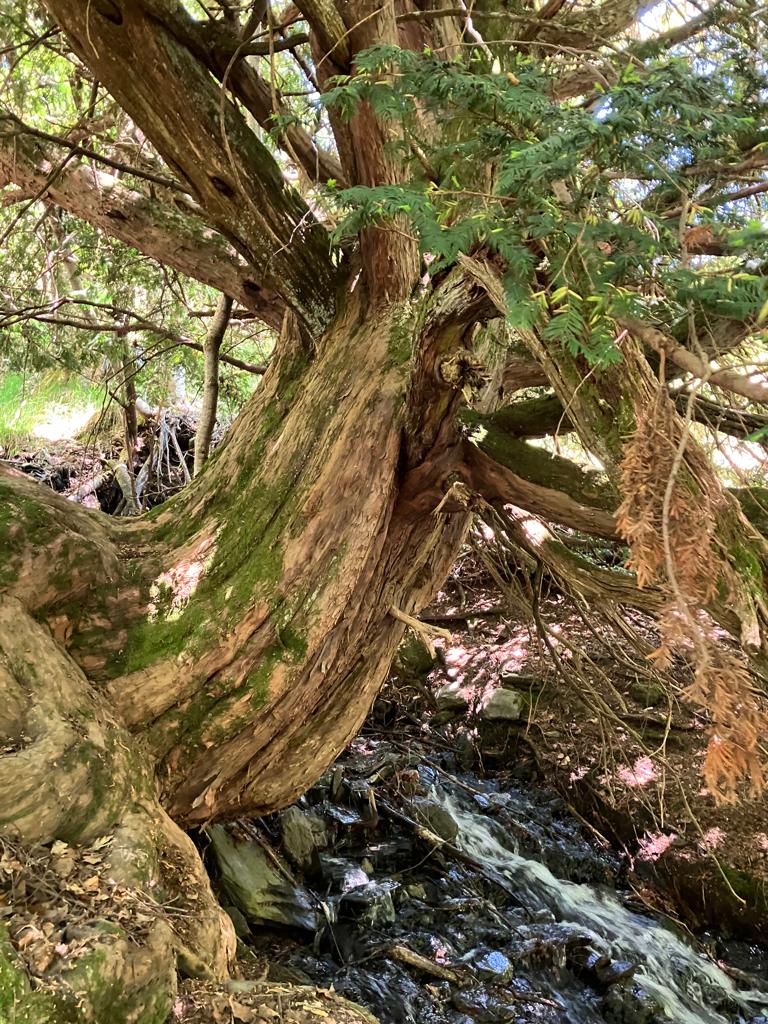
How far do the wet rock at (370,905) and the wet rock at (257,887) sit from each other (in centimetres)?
23

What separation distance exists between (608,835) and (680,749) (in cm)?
88

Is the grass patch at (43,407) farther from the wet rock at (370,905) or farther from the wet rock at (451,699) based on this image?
the wet rock at (370,905)

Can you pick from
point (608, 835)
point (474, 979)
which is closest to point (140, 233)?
point (474, 979)

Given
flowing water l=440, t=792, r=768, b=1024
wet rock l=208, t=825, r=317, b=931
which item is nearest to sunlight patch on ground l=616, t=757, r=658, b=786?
flowing water l=440, t=792, r=768, b=1024

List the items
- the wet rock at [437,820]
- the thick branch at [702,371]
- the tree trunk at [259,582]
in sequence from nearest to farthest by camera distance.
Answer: the thick branch at [702,371]
the tree trunk at [259,582]
the wet rock at [437,820]

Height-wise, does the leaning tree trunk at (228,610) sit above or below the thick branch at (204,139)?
below

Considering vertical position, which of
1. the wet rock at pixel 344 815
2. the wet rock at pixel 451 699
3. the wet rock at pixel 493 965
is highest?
the wet rock at pixel 451 699

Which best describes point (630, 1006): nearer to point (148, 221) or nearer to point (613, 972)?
point (613, 972)

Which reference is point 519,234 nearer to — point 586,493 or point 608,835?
point 586,493

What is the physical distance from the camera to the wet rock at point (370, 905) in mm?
3627

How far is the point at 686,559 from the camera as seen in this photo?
1438 mm

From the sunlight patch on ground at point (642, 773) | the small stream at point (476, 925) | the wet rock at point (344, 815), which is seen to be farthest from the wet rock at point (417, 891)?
the sunlight patch on ground at point (642, 773)

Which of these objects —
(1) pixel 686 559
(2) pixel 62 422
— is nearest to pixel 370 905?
(1) pixel 686 559

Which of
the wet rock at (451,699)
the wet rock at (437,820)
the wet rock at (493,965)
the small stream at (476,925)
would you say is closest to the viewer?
the small stream at (476,925)
